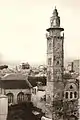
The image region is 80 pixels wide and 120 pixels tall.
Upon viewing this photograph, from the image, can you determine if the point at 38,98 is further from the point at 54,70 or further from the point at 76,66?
the point at 76,66

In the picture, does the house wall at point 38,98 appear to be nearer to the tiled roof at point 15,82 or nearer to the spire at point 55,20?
the tiled roof at point 15,82

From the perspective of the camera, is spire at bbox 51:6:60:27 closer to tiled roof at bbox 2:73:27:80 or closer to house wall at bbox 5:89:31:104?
tiled roof at bbox 2:73:27:80

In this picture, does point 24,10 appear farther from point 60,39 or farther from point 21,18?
point 60,39

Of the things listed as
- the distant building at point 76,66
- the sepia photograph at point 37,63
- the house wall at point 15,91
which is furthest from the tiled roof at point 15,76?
the distant building at point 76,66

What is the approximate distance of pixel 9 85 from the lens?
2.81m

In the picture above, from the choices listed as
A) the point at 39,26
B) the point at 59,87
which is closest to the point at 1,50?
the point at 39,26

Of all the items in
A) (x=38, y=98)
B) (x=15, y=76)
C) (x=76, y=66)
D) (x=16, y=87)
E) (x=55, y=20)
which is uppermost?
(x=55, y=20)

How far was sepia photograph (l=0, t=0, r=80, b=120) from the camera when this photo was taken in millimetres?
2793

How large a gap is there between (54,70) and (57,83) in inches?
5.8

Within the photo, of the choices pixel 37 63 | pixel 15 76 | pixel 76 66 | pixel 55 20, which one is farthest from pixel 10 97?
pixel 55 20

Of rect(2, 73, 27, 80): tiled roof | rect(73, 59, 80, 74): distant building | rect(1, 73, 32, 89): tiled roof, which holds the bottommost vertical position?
rect(1, 73, 32, 89): tiled roof

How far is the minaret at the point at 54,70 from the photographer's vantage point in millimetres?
2869

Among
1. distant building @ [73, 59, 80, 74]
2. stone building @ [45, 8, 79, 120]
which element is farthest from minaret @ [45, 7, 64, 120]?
distant building @ [73, 59, 80, 74]

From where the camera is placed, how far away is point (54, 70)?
9.49 ft
